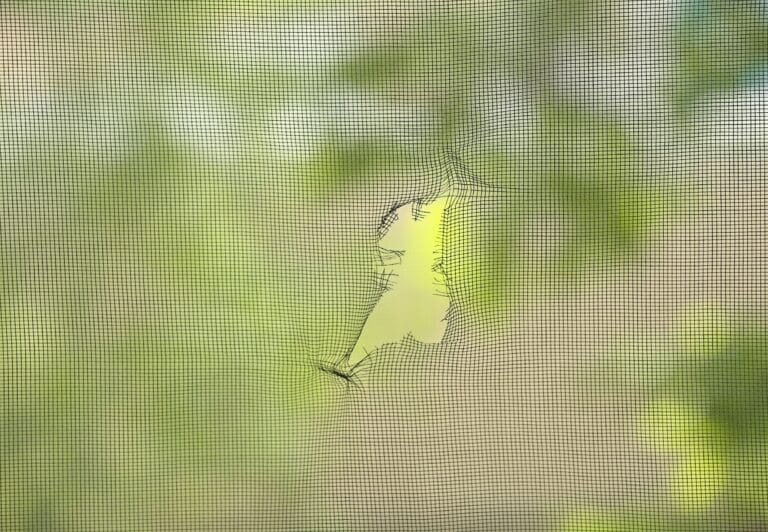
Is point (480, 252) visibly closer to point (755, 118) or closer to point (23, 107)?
point (755, 118)

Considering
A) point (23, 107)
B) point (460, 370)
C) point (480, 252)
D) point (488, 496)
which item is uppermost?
point (23, 107)

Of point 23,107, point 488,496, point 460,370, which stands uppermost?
point 23,107

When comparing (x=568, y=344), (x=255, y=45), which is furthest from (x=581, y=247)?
(x=255, y=45)

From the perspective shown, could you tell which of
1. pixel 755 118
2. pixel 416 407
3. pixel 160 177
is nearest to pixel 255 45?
pixel 160 177

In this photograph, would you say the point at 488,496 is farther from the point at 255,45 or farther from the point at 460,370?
the point at 255,45

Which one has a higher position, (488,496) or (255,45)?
(255,45)

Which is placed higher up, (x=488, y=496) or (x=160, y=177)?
(x=160, y=177)
